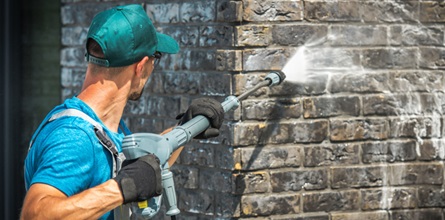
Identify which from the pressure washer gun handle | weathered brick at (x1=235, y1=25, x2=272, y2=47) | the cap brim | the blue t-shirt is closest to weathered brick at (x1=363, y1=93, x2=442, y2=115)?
weathered brick at (x1=235, y1=25, x2=272, y2=47)

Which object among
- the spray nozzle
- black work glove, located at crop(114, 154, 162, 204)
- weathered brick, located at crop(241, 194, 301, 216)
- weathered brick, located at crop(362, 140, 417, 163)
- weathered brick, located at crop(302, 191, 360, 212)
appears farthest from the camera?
weathered brick, located at crop(362, 140, 417, 163)

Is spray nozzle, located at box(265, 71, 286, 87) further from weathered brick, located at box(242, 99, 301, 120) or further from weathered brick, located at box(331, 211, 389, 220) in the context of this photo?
weathered brick, located at box(331, 211, 389, 220)

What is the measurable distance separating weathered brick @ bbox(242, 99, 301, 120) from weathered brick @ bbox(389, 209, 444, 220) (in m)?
0.88

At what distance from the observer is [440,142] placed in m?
5.62

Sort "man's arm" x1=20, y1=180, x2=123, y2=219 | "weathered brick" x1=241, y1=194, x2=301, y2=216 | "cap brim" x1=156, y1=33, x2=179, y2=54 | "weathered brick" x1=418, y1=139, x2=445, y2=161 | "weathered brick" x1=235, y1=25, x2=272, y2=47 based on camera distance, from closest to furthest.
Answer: "man's arm" x1=20, y1=180, x2=123, y2=219 < "cap brim" x1=156, y1=33, x2=179, y2=54 < "weathered brick" x1=235, y1=25, x2=272, y2=47 < "weathered brick" x1=241, y1=194, x2=301, y2=216 < "weathered brick" x1=418, y1=139, x2=445, y2=161

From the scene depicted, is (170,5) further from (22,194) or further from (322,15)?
(22,194)

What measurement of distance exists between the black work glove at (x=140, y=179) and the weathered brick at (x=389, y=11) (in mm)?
2388

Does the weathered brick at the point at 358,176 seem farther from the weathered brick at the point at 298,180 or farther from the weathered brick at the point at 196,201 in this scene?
the weathered brick at the point at 196,201

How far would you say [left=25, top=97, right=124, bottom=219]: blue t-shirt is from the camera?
3.30 metres

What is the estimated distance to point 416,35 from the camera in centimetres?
554

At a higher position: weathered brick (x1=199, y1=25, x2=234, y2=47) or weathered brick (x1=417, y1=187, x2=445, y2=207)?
weathered brick (x1=199, y1=25, x2=234, y2=47)

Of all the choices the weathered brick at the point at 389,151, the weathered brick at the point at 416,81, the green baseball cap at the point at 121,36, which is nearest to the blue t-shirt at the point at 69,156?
the green baseball cap at the point at 121,36

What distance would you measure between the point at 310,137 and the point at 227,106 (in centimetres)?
95

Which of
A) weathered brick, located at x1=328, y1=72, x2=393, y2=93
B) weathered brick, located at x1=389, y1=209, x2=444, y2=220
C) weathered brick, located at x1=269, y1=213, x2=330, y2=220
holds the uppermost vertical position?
weathered brick, located at x1=328, y1=72, x2=393, y2=93
